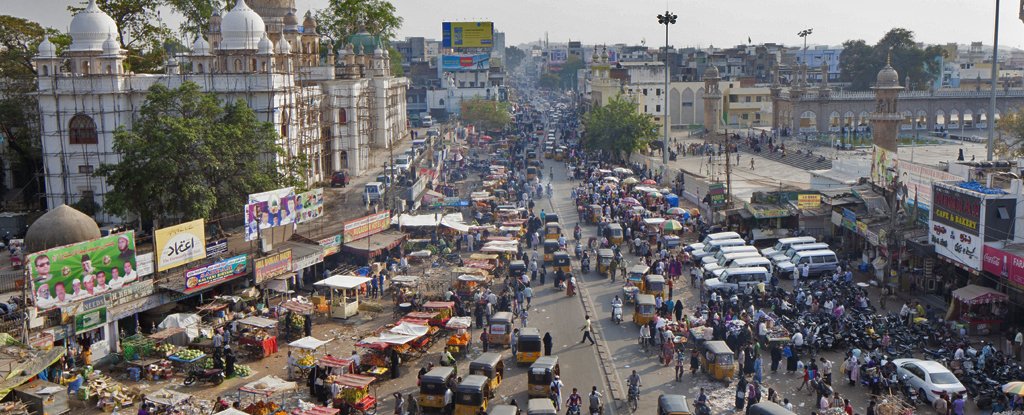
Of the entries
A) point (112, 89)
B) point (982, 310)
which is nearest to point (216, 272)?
point (112, 89)

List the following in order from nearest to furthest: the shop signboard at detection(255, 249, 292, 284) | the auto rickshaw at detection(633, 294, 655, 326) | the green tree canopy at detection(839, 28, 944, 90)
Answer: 1. the auto rickshaw at detection(633, 294, 655, 326)
2. the shop signboard at detection(255, 249, 292, 284)
3. the green tree canopy at detection(839, 28, 944, 90)

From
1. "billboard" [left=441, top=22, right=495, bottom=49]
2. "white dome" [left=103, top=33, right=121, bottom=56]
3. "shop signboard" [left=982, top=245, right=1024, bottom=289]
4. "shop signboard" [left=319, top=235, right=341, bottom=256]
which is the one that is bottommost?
"shop signboard" [left=319, top=235, right=341, bottom=256]

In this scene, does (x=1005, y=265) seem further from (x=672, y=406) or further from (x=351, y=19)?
(x=351, y=19)

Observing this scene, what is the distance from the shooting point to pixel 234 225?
36.0m

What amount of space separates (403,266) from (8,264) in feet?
45.2

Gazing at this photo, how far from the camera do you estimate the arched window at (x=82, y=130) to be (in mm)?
40000

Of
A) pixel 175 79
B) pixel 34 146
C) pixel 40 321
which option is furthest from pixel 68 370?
pixel 34 146

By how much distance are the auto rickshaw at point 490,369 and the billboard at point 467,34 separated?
105 meters

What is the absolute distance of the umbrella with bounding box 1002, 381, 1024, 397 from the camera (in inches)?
745

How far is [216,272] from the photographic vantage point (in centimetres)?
2780

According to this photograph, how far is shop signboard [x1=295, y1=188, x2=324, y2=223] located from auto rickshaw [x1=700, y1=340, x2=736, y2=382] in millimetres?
16160

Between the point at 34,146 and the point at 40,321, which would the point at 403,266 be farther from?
the point at 34,146

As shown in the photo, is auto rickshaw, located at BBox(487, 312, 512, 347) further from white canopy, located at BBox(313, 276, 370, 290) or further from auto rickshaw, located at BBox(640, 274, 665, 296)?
auto rickshaw, located at BBox(640, 274, 665, 296)

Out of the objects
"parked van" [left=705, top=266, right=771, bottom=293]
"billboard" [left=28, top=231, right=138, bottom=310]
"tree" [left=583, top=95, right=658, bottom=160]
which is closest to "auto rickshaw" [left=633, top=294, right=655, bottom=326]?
"parked van" [left=705, top=266, right=771, bottom=293]
